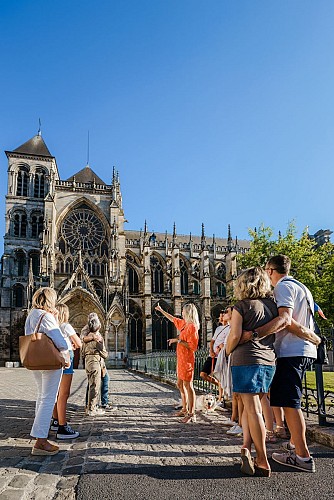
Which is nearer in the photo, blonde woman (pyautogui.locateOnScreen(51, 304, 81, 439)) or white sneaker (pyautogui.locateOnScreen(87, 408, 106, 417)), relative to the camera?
blonde woman (pyautogui.locateOnScreen(51, 304, 81, 439))

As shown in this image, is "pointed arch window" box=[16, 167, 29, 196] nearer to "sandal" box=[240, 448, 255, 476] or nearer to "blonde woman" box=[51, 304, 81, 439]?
"blonde woman" box=[51, 304, 81, 439]

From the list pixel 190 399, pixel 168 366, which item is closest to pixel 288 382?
pixel 190 399

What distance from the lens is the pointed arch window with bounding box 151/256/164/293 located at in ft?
134

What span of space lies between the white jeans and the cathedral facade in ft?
87.5

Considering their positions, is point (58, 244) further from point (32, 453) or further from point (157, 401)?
point (32, 453)

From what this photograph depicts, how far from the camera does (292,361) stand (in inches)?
157

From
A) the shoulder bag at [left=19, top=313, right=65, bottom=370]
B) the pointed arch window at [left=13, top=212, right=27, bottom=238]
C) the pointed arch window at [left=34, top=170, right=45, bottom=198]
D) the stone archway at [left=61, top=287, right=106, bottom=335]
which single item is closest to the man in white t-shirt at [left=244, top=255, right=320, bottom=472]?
the shoulder bag at [left=19, top=313, right=65, bottom=370]

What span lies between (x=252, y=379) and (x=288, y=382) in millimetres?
476

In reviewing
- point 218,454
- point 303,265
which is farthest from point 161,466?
point 303,265

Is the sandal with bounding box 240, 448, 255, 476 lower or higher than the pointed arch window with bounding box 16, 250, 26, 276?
lower

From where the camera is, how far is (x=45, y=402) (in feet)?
14.7

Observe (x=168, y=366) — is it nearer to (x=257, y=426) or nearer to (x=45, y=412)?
(x=45, y=412)

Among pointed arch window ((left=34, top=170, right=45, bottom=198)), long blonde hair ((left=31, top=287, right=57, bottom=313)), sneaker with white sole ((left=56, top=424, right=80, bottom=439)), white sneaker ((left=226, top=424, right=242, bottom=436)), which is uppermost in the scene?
pointed arch window ((left=34, top=170, right=45, bottom=198))

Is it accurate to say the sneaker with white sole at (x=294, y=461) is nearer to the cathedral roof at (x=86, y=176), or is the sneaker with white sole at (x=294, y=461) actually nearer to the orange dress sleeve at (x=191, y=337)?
the orange dress sleeve at (x=191, y=337)
